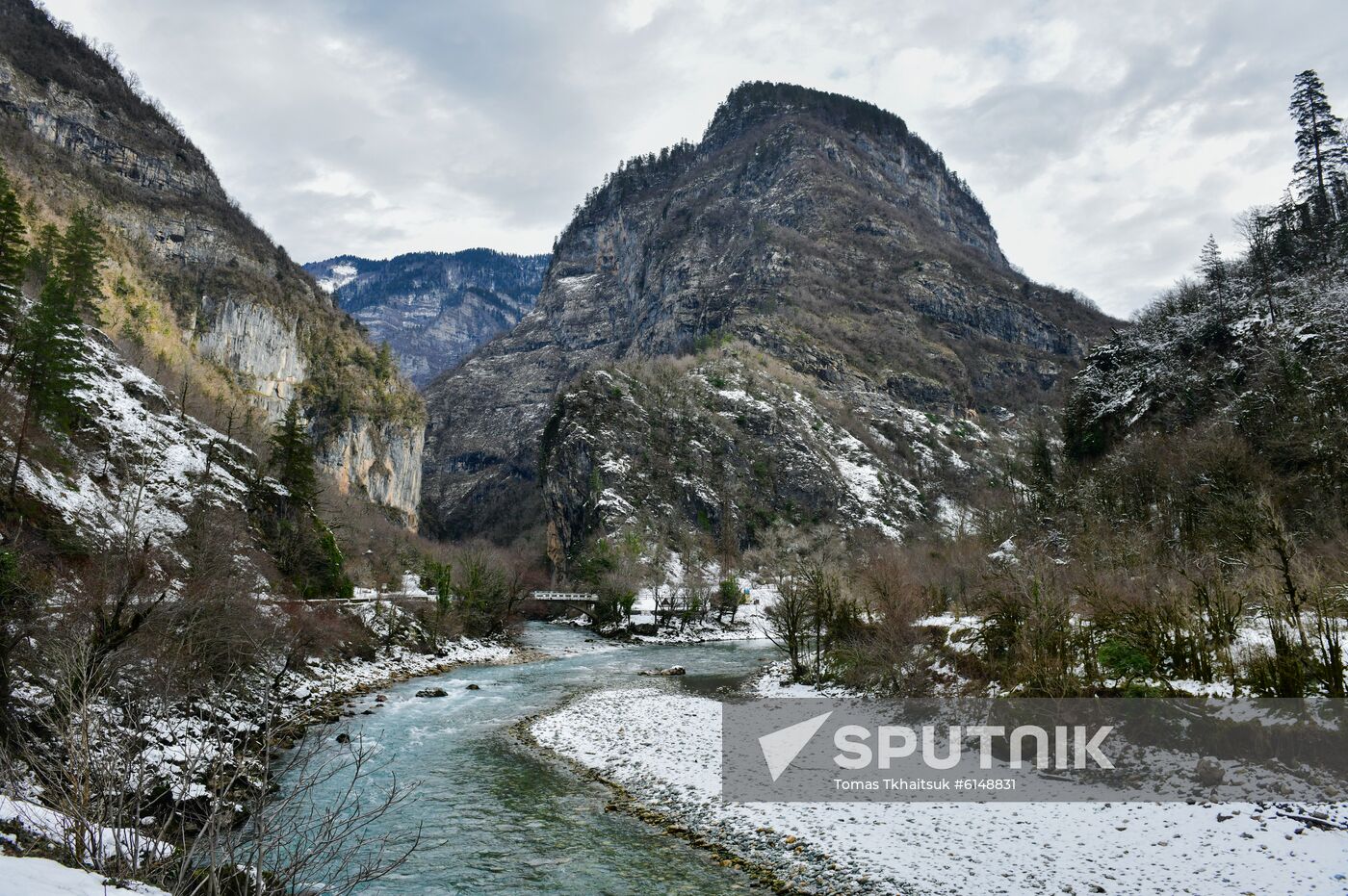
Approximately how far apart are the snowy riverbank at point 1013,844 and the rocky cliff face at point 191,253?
125739 mm

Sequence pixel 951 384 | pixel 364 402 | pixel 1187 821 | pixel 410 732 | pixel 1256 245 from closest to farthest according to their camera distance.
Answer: pixel 1187 821 → pixel 410 732 → pixel 1256 245 → pixel 364 402 → pixel 951 384

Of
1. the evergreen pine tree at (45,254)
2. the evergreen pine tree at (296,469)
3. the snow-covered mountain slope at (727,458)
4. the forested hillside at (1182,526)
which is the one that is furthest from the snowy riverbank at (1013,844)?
the snow-covered mountain slope at (727,458)

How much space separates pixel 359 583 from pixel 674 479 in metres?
62.3

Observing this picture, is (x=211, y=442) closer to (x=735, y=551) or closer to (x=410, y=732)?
(x=410, y=732)

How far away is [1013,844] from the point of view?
1301 cm

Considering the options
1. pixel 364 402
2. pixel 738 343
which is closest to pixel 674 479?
pixel 738 343

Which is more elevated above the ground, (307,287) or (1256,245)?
(307,287)

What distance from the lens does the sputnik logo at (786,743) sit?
19.3 m

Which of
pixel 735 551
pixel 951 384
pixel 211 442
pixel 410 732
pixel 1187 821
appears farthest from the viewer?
pixel 951 384

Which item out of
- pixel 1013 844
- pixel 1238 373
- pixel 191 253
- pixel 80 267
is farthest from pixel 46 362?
pixel 191 253

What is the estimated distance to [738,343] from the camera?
162m

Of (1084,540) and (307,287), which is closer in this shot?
(1084,540)

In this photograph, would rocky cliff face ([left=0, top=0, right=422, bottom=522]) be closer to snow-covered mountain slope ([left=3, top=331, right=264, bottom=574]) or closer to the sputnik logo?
snow-covered mountain slope ([left=3, top=331, right=264, bottom=574])

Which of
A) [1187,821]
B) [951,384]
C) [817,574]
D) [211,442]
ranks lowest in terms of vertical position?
[1187,821]
